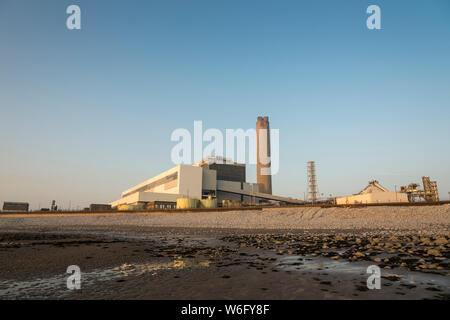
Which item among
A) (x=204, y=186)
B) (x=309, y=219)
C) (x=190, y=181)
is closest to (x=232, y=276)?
(x=309, y=219)

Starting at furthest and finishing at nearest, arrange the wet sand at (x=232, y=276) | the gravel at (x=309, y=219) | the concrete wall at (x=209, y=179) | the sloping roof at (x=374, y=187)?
the concrete wall at (x=209, y=179) < the sloping roof at (x=374, y=187) < the gravel at (x=309, y=219) < the wet sand at (x=232, y=276)

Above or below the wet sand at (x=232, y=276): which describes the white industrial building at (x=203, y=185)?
above

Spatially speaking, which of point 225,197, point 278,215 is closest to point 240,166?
point 225,197

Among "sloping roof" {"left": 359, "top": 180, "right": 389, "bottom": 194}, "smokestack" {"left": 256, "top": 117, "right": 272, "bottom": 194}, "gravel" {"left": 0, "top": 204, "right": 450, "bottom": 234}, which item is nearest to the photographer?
"gravel" {"left": 0, "top": 204, "right": 450, "bottom": 234}

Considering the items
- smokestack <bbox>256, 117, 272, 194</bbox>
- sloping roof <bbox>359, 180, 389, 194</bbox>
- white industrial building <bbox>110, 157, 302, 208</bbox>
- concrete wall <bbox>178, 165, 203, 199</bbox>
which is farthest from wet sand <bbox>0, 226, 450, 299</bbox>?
smokestack <bbox>256, 117, 272, 194</bbox>

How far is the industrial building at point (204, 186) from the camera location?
3915 inches

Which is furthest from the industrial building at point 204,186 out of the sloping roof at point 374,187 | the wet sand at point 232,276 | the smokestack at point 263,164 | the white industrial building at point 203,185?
the wet sand at point 232,276

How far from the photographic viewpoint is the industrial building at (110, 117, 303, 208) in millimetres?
99438

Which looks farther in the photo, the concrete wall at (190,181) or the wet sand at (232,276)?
the concrete wall at (190,181)

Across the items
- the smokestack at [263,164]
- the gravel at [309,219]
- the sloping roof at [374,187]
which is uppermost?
the smokestack at [263,164]

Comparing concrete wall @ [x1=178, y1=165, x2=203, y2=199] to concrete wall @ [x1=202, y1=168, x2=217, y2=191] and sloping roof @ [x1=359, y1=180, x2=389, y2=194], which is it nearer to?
concrete wall @ [x1=202, y1=168, x2=217, y2=191]

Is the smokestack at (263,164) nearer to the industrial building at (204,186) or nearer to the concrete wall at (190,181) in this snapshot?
the industrial building at (204,186)

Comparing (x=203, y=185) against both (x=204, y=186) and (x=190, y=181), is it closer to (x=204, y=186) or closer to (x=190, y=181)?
(x=204, y=186)

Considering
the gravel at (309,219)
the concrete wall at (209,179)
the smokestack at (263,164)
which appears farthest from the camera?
the smokestack at (263,164)
